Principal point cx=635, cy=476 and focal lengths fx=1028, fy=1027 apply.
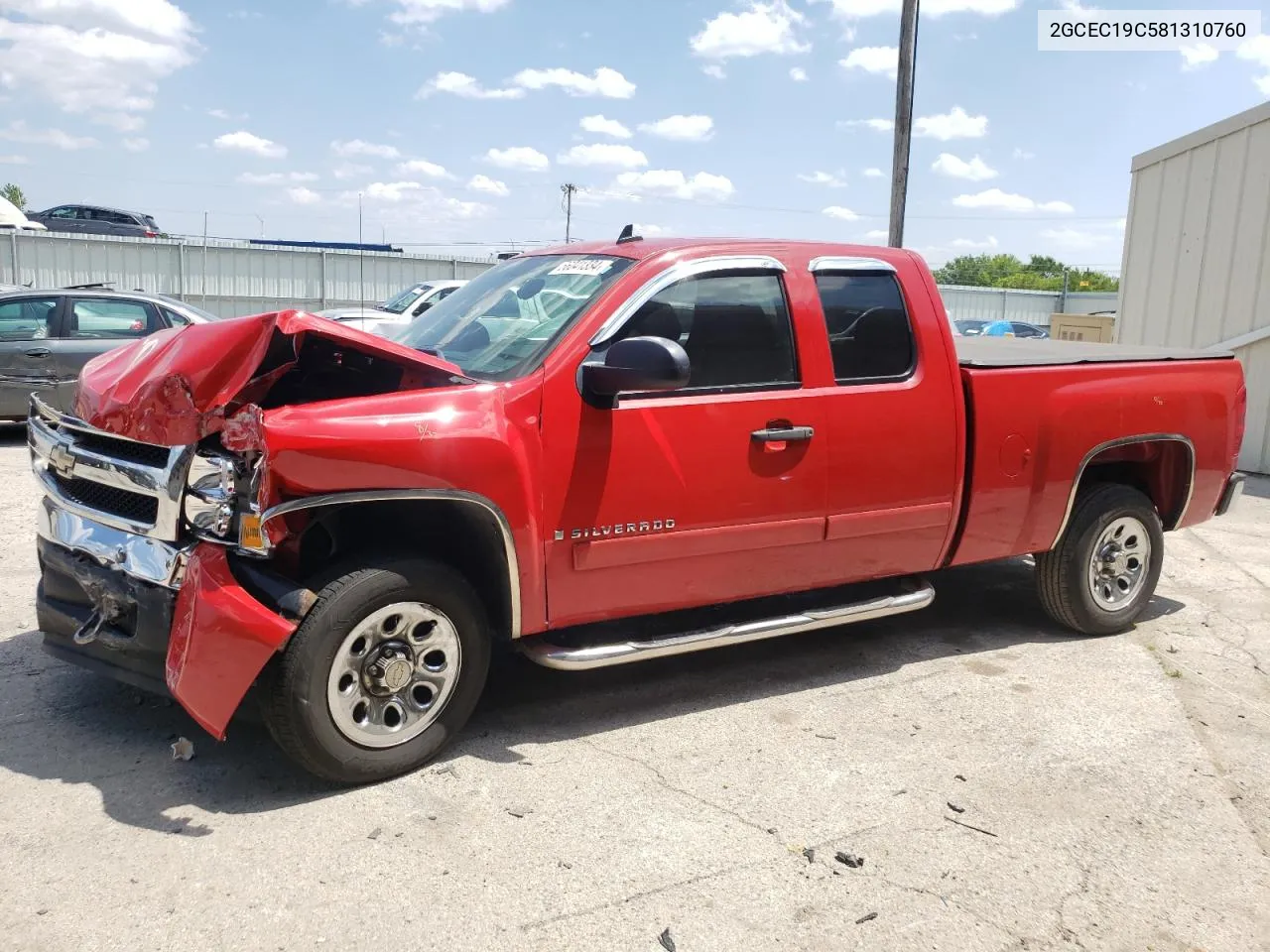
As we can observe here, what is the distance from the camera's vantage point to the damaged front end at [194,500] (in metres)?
3.21

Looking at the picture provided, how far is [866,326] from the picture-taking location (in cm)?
453

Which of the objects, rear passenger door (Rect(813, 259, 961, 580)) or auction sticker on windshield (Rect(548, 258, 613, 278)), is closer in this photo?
auction sticker on windshield (Rect(548, 258, 613, 278))

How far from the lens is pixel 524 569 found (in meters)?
3.69

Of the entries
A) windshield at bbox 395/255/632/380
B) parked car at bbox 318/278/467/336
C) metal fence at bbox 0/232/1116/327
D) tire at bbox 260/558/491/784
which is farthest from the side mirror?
metal fence at bbox 0/232/1116/327

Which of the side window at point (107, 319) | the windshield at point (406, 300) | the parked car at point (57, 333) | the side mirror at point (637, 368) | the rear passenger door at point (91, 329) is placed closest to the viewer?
the side mirror at point (637, 368)

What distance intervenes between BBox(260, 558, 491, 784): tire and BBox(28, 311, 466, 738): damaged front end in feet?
0.42

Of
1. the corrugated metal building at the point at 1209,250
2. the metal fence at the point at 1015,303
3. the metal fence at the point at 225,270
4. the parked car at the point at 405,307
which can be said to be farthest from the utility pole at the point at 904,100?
the metal fence at the point at 1015,303

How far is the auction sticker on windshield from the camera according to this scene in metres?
4.20

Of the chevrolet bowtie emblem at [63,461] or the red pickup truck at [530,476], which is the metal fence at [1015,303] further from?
the chevrolet bowtie emblem at [63,461]

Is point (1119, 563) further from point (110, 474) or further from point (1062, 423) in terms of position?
point (110, 474)

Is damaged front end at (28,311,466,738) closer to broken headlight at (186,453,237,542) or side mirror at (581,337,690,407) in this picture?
→ broken headlight at (186,453,237,542)

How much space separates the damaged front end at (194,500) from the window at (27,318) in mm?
8059

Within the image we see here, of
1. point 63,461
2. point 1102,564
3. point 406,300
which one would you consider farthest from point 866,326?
point 406,300

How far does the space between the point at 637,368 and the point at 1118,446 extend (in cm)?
301
